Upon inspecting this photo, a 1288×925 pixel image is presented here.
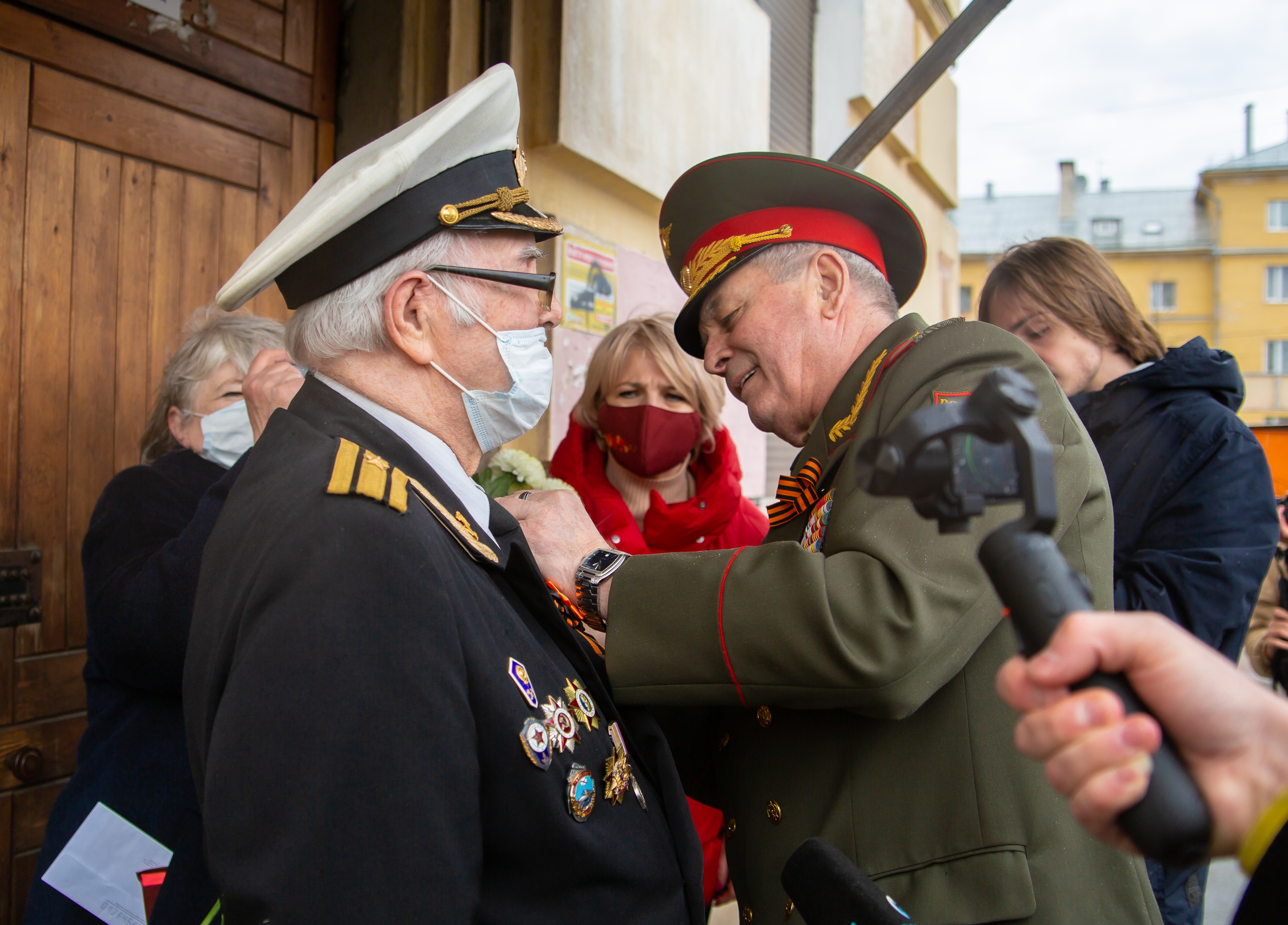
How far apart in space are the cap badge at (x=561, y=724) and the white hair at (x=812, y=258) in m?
1.04

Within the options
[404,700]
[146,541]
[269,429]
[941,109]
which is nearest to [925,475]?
[404,700]

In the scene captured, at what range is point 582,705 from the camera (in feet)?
4.48

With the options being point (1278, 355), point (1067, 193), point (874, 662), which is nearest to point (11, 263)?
point (874, 662)

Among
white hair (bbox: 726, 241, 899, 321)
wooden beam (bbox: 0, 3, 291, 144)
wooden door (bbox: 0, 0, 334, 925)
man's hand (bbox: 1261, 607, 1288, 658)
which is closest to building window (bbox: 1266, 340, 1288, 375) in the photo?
man's hand (bbox: 1261, 607, 1288, 658)

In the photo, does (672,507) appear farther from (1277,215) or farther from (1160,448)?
(1277,215)

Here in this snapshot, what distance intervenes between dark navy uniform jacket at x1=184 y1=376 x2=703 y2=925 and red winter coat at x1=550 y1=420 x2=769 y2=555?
1.80 meters

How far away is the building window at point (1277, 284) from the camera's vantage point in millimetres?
33875

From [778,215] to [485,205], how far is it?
697mm

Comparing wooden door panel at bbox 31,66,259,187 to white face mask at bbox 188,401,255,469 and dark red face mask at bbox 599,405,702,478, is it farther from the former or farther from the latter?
dark red face mask at bbox 599,405,702,478

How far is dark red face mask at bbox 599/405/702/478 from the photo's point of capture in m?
3.20

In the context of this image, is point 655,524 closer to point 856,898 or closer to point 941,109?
point 856,898

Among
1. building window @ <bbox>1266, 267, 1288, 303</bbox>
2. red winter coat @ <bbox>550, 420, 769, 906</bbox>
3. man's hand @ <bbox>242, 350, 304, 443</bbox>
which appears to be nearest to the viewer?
man's hand @ <bbox>242, 350, 304, 443</bbox>

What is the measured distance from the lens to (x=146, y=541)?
2.21 metres

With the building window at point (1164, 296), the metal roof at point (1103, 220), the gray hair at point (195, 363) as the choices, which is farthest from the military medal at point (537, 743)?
the building window at point (1164, 296)
